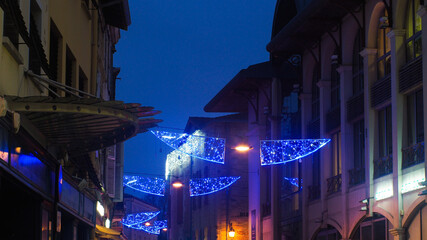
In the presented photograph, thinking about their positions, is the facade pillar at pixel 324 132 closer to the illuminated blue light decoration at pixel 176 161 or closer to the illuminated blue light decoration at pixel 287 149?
the illuminated blue light decoration at pixel 287 149

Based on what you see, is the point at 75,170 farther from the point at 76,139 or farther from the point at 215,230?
the point at 215,230

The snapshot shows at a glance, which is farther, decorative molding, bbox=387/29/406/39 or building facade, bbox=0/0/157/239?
decorative molding, bbox=387/29/406/39

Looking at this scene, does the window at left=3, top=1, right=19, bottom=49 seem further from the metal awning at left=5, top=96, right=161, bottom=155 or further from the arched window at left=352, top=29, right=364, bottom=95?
the arched window at left=352, top=29, right=364, bottom=95

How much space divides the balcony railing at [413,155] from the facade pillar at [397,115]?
0.73 feet

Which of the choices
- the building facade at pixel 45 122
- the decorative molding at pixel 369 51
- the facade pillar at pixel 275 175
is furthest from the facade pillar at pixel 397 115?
the facade pillar at pixel 275 175

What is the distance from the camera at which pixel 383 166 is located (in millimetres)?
24969

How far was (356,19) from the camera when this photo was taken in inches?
1077

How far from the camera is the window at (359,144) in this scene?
90.7 ft

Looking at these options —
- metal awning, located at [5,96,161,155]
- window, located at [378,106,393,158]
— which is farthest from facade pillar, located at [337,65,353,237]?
metal awning, located at [5,96,161,155]

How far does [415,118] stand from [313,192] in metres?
11.1

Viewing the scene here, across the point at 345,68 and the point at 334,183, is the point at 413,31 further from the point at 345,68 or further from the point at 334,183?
the point at 334,183

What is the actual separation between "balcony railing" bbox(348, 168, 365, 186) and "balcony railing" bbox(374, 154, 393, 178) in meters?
1.55

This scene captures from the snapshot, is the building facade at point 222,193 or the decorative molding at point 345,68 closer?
the decorative molding at point 345,68

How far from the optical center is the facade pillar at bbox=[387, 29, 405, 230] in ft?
75.8
